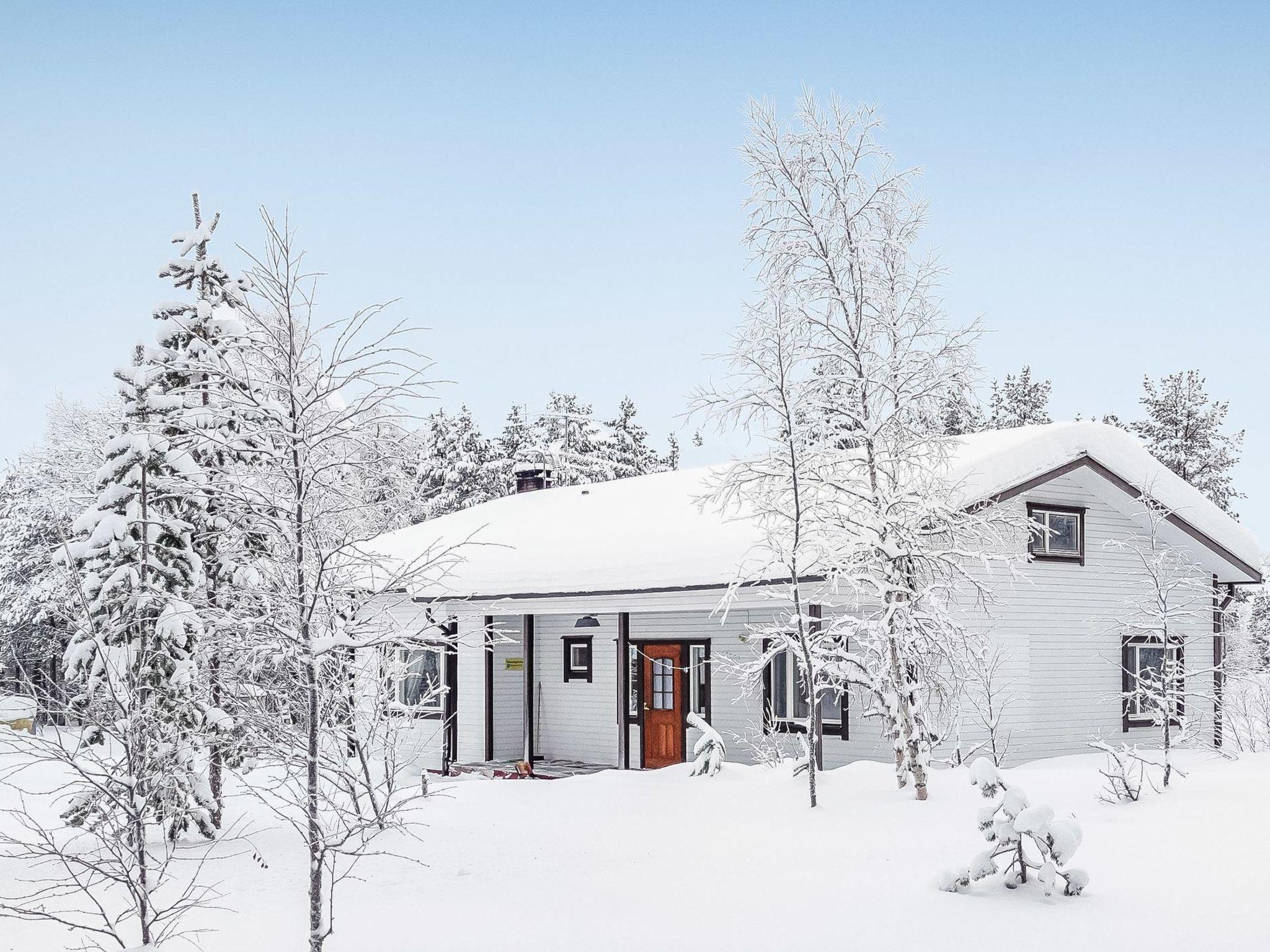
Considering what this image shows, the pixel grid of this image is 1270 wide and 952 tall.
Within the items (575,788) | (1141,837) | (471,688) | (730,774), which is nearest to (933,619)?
(1141,837)

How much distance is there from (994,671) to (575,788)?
603 cm

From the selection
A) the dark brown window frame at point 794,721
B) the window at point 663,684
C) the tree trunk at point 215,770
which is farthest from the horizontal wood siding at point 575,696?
the tree trunk at point 215,770

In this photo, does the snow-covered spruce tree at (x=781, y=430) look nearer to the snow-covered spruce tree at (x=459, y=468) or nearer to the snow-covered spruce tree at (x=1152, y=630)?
the snow-covered spruce tree at (x=1152, y=630)

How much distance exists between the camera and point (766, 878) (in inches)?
349

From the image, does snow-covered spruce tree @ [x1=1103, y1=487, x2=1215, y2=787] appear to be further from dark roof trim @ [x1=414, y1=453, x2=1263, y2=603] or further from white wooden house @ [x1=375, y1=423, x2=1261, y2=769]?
dark roof trim @ [x1=414, y1=453, x2=1263, y2=603]

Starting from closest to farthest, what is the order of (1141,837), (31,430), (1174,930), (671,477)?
(1174,930) → (1141,837) → (671,477) → (31,430)

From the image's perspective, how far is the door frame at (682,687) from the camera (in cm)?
1811

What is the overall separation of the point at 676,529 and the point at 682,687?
2.47 m

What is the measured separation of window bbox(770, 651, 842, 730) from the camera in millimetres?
16172

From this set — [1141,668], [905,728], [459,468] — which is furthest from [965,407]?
[459,468]

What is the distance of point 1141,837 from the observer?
9453 millimetres

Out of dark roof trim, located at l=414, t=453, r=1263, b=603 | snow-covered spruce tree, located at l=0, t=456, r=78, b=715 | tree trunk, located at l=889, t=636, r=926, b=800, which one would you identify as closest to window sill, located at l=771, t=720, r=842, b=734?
dark roof trim, located at l=414, t=453, r=1263, b=603

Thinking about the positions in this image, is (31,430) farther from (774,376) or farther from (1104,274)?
(1104,274)

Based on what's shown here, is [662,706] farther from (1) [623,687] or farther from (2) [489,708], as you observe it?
(2) [489,708]
